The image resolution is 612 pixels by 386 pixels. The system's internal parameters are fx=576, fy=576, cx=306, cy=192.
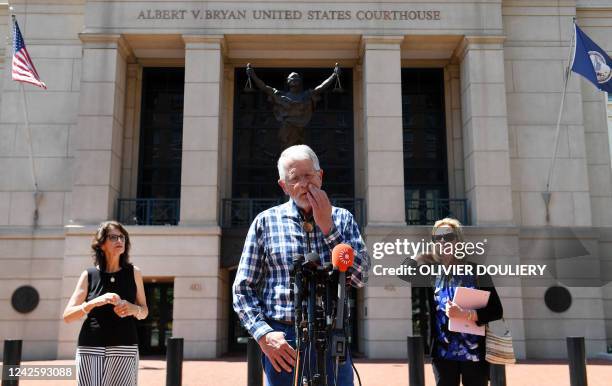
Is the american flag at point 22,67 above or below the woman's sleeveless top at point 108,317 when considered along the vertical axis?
above

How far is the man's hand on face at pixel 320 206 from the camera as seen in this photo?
2896mm

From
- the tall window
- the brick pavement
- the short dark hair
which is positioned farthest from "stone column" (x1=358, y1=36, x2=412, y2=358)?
the short dark hair

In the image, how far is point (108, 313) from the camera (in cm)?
488

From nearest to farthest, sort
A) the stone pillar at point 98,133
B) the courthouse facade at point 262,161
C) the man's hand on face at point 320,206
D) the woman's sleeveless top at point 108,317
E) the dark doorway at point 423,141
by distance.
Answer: the man's hand on face at point 320,206 < the woman's sleeveless top at point 108,317 < the courthouse facade at point 262,161 < the stone pillar at point 98,133 < the dark doorway at point 423,141

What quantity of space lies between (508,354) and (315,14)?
14.7 meters

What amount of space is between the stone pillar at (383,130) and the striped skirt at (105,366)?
40.2 feet

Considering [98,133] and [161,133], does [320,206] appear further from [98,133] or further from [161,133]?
[161,133]

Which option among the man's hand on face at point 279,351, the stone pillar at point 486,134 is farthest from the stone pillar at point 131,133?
the man's hand on face at point 279,351

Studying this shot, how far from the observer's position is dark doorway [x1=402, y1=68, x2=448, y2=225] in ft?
62.2

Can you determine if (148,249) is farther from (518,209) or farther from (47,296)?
(518,209)

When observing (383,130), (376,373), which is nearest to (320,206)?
(376,373)

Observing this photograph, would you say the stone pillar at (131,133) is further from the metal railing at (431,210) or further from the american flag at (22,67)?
the metal railing at (431,210)

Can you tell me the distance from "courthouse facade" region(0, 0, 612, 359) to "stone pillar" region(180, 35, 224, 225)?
0.04 meters

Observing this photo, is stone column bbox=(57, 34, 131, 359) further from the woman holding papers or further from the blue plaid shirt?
the blue plaid shirt
